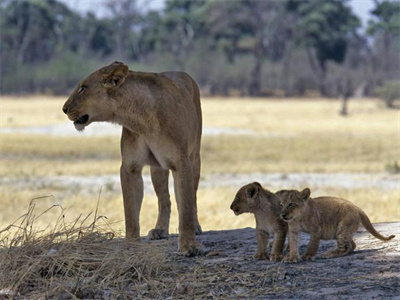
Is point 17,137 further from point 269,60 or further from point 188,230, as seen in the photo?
point 269,60

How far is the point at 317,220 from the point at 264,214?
431 millimetres

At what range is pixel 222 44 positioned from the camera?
78625 millimetres

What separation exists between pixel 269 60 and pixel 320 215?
246 feet

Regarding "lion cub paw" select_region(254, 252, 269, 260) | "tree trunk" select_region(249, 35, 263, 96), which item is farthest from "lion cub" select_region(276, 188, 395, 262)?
"tree trunk" select_region(249, 35, 263, 96)

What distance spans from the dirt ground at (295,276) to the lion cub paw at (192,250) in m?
0.08

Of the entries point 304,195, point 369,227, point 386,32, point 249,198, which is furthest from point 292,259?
point 386,32

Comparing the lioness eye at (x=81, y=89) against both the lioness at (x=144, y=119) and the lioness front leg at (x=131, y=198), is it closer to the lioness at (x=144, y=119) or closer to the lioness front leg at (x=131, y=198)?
the lioness at (x=144, y=119)

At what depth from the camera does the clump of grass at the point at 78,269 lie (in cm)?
646

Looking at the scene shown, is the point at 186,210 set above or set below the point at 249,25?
below

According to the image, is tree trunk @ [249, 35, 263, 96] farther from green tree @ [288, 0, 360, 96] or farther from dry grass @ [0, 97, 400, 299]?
dry grass @ [0, 97, 400, 299]

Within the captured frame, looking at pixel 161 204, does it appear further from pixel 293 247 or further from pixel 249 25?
pixel 249 25

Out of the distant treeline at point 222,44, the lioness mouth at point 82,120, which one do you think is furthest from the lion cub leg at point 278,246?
the distant treeline at point 222,44

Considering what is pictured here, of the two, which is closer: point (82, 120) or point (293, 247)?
point (293, 247)

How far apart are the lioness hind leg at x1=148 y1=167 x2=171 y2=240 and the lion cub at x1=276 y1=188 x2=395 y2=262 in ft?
6.72
